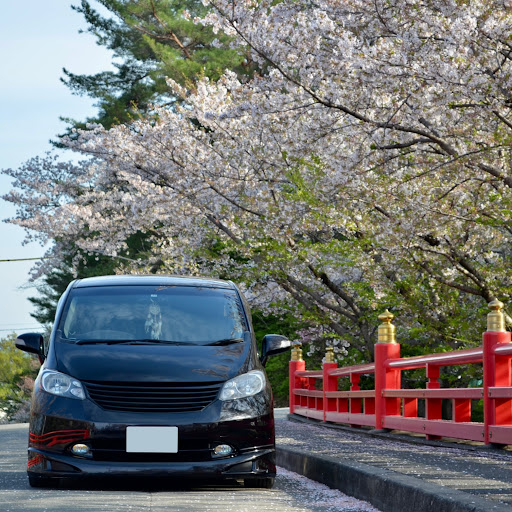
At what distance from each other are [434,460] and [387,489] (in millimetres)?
2004

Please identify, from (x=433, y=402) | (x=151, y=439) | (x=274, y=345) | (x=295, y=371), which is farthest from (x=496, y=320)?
(x=295, y=371)

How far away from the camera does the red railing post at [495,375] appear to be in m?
8.95

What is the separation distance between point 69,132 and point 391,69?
32.3 metres

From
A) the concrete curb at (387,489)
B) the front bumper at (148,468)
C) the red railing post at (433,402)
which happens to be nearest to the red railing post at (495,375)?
the concrete curb at (387,489)

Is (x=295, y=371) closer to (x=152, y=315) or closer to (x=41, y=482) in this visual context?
(x=152, y=315)

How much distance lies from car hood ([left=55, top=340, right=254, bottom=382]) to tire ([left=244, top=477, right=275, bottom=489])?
2.75ft

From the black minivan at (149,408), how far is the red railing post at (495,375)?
2470mm

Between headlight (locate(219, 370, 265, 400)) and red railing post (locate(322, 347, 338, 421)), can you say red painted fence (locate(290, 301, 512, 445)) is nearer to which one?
red railing post (locate(322, 347, 338, 421))

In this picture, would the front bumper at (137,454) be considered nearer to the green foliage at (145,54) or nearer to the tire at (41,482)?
the tire at (41,482)

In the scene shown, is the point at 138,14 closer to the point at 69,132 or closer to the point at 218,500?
the point at 69,132

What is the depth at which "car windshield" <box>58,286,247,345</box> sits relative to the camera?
7781 mm

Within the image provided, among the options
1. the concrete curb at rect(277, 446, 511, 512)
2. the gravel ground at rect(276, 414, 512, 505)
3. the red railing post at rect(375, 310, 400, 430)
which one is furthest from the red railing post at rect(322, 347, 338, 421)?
the concrete curb at rect(277, 446, 511, 512)

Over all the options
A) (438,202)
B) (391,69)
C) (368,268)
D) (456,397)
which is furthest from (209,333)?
(368,268)

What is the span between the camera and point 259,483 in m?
7.55
